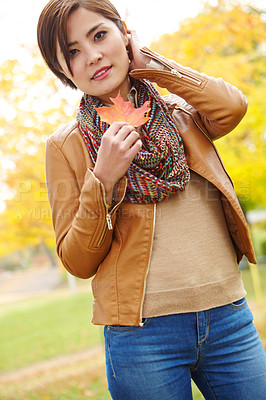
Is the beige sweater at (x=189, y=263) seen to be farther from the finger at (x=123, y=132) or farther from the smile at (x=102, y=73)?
the smile at (x=102, y=73)

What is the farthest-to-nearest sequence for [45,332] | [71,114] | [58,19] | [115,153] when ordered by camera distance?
[45,332], [71,114], [58,19], [115,153]

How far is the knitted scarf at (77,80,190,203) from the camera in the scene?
59.0 inches

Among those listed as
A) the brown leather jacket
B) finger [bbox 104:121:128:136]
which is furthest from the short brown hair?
finger [bbox 104:121:128:136]

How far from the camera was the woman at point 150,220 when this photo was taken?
4.82 feet

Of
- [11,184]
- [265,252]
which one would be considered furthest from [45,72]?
[265,252]

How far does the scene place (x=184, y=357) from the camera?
58.5 inches

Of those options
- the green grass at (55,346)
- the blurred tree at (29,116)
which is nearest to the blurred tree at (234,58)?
the blurred tree at (29,116)

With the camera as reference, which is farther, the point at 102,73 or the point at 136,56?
the point at 136,56

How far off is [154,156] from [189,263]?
393 millimetres

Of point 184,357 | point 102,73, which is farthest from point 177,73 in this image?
point 184,357

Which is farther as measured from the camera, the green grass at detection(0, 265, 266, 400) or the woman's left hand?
the green grass at detection(0, 265, 266, 400)

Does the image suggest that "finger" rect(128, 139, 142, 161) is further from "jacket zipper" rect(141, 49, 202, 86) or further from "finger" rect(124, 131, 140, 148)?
"jacket zipper" rect(141, 49, 202, 86)

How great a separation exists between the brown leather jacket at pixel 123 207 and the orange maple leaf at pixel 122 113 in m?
0.16

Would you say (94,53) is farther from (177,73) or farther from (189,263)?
(189,263)
